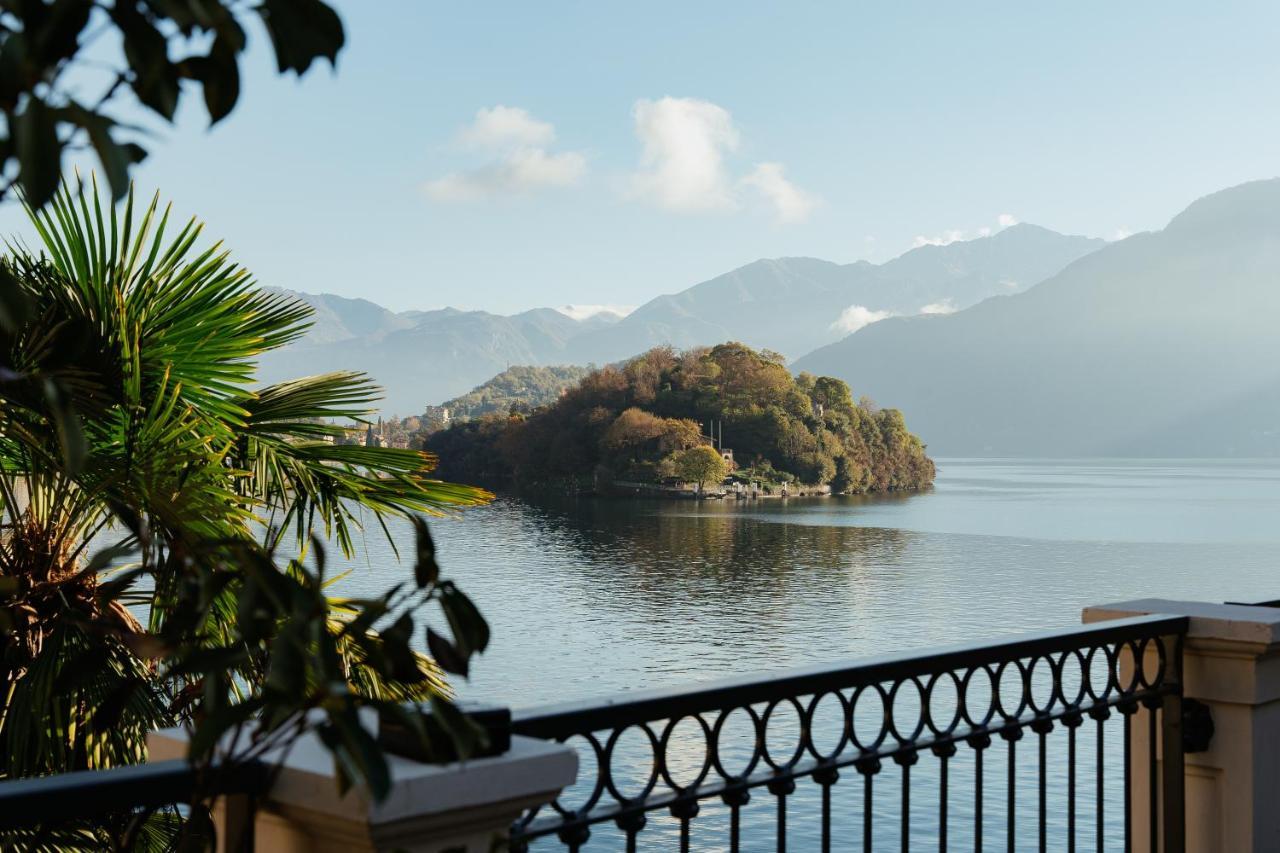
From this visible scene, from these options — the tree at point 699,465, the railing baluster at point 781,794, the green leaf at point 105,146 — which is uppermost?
the tree at point 699,465

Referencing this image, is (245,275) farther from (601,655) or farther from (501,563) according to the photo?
(501,563)

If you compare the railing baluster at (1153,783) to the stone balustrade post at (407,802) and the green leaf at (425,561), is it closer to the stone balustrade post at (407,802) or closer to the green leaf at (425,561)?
the stone balustrade post at (407,802)

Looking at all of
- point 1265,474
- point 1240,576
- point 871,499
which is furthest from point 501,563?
point 1265,474

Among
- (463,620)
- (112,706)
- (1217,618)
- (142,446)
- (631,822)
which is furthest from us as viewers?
(142,446)

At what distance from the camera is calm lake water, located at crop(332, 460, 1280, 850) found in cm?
3444

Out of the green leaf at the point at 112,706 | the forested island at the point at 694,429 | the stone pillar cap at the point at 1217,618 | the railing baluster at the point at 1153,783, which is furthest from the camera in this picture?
the forested island at the point at 694,429

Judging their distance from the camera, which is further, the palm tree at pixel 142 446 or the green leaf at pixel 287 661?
the palm tree at pixel 142 446

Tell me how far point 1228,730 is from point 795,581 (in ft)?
171

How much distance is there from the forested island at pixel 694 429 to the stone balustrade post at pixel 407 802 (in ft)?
314

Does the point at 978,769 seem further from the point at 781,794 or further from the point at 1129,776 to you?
the point at 1129,776

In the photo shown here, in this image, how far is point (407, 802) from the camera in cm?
144

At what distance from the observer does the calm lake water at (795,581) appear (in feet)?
113

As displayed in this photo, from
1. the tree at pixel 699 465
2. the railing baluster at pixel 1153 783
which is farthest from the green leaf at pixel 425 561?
the tree at pixel 699 465

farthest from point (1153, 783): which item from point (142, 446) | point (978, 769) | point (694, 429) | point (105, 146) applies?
point (694, 429)
